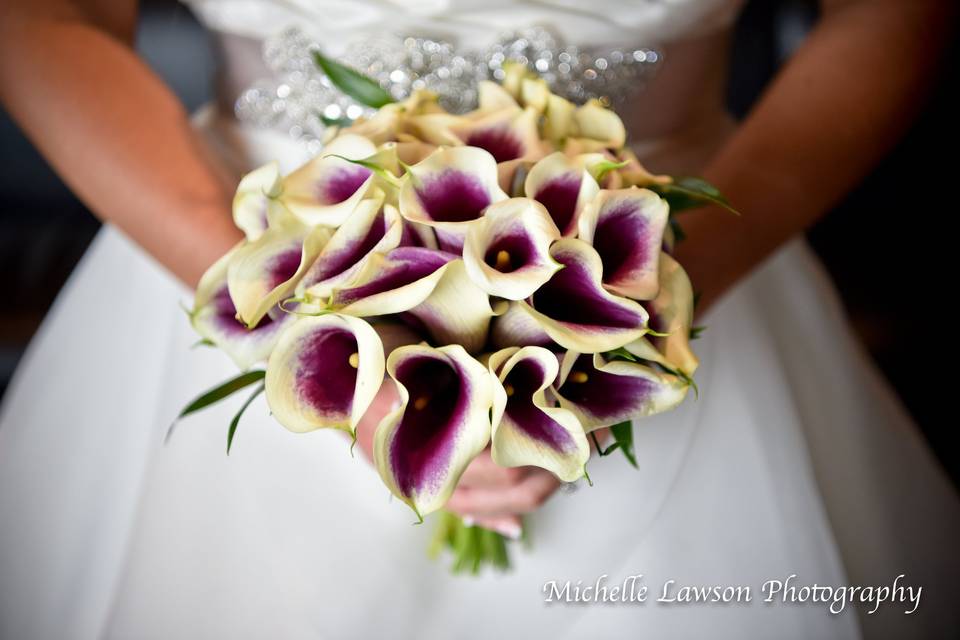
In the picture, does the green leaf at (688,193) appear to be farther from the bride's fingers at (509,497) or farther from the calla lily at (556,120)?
the bride's fingers at (509,497)

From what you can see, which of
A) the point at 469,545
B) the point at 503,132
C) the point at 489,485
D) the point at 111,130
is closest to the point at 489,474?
the point at 489,485

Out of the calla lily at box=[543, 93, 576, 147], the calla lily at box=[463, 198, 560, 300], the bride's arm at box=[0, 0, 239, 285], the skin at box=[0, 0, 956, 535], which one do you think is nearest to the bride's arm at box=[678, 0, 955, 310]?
the skin at box=[0, 0, 956, 535]

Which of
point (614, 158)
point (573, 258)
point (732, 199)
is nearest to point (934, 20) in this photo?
point (732, 199)

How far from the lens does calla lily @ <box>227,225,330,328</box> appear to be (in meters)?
0.42

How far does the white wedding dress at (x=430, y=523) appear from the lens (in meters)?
0.64

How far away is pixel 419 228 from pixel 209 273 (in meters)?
0.14

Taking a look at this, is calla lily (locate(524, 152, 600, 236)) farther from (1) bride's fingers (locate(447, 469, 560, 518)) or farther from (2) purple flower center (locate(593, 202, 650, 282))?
(1) bride's fingers (locate(447, 469, 560, 518))

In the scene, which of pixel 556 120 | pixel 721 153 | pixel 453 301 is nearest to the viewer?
pixel 453 301

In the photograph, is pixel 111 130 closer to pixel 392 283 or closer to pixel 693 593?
pixel 392 283

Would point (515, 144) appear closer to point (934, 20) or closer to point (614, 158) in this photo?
point (614, 158)

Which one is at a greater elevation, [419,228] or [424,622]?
[419,228]

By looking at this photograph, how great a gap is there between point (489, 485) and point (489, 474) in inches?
1.0

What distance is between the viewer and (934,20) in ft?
2.47

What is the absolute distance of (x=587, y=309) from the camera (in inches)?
16.3
